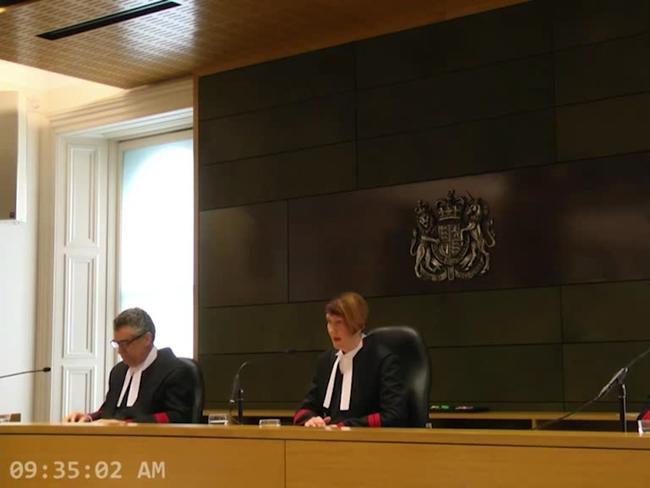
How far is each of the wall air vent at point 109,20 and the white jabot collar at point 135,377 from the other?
2.18m

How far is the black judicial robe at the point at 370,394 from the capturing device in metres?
4.45

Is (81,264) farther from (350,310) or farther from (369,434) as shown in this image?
(369,434)

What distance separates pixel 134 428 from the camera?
3668mm

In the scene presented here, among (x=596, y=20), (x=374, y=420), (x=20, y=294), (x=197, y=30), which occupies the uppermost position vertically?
(x=197, y=30)

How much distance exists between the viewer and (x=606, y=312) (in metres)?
5.61

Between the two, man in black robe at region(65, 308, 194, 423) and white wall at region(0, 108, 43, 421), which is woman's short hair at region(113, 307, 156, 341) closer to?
man in black robe at region(65, 308, 194, 423)

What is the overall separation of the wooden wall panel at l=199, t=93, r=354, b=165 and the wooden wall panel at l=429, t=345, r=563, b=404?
1.62m

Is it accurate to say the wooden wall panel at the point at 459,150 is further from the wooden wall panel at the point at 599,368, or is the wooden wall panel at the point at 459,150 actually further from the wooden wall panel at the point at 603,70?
the wooden wall panel at the point at 599,368

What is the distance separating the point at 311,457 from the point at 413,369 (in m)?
1.44

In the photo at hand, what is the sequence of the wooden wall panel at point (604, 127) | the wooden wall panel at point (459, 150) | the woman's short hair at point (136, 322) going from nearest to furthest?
1. the woman's short hair at point (136, 322)
2. the wooden wall panel at point (604, 127)
3. the wooden wall panel at point (459, 150)

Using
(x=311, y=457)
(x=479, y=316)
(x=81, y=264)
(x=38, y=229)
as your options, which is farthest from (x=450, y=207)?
(x=38, y=229)

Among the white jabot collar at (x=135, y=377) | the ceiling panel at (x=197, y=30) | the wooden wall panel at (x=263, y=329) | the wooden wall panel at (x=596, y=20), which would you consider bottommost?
the white jabot collar at (x=135, y=377)

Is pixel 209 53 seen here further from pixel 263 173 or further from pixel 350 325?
pixel 350 325

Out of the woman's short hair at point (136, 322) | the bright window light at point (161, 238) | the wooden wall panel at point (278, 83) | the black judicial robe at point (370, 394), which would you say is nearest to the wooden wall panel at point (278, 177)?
the wooden wall panel at point (278, 83)
